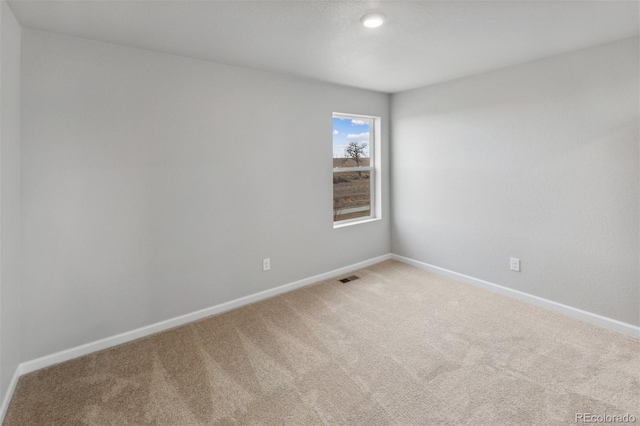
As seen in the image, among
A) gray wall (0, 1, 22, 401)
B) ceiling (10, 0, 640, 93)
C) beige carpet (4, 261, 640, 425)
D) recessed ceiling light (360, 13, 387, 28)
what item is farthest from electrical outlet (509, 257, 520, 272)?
gray wall (0, 1, 22, 401)

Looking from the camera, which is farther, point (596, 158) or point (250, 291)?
point (250, 291)

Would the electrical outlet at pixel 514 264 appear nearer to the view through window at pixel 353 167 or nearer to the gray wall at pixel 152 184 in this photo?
the view through window at pixel 353 167

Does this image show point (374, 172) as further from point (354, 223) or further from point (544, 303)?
point (544, 303)

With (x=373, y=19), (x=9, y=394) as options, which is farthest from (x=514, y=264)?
(x=9, y=394)

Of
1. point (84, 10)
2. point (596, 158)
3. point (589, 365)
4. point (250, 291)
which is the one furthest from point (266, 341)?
point (596, 158)

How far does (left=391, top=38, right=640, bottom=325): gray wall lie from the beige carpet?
45cm

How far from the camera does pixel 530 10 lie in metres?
2.02

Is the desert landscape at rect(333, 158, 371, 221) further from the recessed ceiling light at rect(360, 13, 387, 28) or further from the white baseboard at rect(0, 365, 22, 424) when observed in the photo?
the white baseboard at rect(0, 365, 22, 424)

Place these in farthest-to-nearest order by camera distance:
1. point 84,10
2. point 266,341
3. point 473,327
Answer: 1. point 473,327
2. point 266,341
3. point 84,10

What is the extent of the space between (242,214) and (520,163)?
2754 millimetres

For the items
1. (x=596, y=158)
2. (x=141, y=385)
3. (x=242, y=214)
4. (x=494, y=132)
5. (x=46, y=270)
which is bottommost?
(x=141, y=385)

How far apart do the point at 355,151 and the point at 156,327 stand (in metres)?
3.03

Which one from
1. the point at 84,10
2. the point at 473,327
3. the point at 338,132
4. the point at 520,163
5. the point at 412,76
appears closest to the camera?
the point at 84,10

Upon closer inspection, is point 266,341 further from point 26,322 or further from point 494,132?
point 494,132
